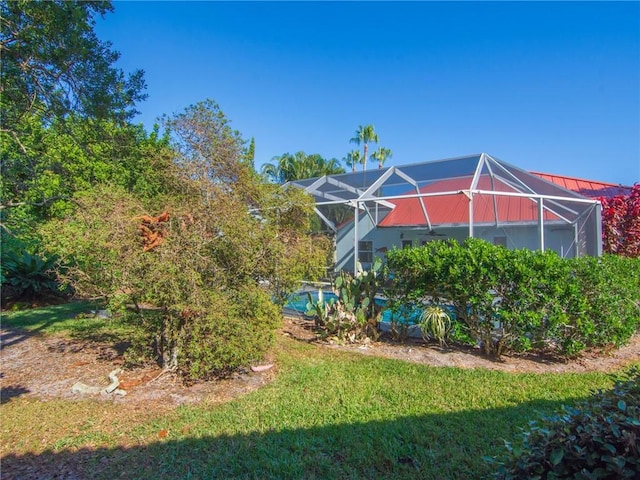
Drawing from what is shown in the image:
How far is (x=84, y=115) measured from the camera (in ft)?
21.0

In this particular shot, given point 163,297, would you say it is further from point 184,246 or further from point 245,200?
point 245,200

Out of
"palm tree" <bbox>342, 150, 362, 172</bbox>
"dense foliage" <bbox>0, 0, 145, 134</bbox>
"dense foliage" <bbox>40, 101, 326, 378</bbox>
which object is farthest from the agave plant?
"palm tree" <bbox>342, 150, 362, 172</bbox>

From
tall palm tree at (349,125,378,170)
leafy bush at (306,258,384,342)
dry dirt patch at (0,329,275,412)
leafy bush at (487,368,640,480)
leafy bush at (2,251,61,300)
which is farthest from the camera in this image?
tall palm tree at (349,125,378,170)

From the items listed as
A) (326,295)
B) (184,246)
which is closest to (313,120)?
(326,295)

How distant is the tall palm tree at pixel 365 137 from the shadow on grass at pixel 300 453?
1593 inches

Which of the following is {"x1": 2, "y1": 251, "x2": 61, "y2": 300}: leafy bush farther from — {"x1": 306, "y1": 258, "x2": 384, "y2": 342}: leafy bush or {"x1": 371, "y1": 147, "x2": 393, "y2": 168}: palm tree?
{"x1": 371, "y1": 147, "x2": 393, "y2": 168}: palm tree

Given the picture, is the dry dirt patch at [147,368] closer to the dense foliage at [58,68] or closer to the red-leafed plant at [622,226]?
the dense foliage at [58,68]

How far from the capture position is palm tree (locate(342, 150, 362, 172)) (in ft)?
144

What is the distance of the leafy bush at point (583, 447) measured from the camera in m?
1.77

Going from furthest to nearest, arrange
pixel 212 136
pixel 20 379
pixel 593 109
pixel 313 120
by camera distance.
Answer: pixel 313 120, pixel 593 109, pixel 212 136, pixel 20 379

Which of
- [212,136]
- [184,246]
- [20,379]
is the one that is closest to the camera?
[184,246]

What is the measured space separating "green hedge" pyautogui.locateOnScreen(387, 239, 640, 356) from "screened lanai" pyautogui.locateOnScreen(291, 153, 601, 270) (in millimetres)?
2043

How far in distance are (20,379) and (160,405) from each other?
280 centimetres

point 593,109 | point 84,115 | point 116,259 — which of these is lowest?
point 116,259
